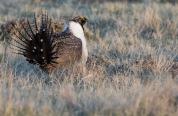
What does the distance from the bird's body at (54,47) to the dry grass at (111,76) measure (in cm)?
14

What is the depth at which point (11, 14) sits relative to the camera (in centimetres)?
1129

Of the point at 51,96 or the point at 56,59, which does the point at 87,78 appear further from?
the point at 51,96

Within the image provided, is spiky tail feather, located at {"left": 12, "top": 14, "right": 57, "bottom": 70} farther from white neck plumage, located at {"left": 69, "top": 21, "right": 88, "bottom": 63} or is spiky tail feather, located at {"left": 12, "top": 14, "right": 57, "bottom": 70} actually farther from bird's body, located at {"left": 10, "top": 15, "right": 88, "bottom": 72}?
white neck plumage, located at {"left": 69, "top": 21, "right": 88, "bottom": 63}

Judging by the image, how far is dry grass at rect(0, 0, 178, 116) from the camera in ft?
14.3

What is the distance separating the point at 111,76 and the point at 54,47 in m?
0.65

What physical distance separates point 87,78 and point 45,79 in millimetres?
441

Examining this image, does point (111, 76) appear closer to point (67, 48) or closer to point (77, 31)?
point (67, 48)

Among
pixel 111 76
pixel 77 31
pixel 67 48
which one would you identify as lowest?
pixel 111 76

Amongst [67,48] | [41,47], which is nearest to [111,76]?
[67,48]

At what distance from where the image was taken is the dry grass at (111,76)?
14.3 feet

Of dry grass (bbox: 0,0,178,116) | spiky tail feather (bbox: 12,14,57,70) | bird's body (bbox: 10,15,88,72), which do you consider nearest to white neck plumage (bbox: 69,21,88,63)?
bird's body (bbox: 10,15,88,72)

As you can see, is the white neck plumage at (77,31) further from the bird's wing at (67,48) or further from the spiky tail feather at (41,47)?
the spiky tail feather at (41,47)

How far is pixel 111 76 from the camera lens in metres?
6.01

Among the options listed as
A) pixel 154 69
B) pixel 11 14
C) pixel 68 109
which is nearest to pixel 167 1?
pixel 11 14
